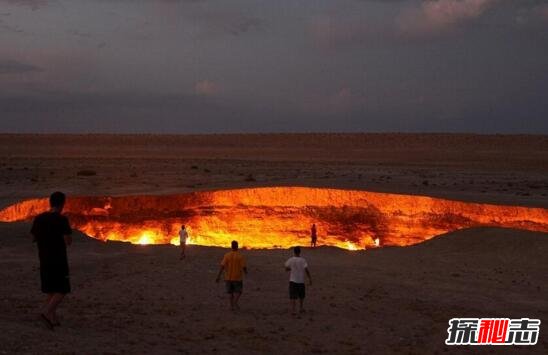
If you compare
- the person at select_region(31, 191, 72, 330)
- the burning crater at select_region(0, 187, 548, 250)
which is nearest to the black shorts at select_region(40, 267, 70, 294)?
the person at select_region(31, 191, 72, 330)

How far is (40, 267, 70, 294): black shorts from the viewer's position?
898 cm

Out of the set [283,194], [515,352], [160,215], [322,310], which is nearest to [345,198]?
[283,194]

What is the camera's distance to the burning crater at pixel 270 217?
26484 millimetres

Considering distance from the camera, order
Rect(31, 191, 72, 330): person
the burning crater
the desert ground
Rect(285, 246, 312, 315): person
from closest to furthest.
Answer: Rect(31, 191, 72, 330): person < the desert ground < Rect(285, 246, 312, 315): person < the burning crater

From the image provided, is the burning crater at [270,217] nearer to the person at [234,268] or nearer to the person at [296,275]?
the person at [296,275]

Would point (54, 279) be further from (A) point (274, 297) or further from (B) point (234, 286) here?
(A) point (274, 297)

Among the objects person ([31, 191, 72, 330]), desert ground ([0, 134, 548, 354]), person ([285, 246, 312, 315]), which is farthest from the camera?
person ([285, 246, 312, 315])

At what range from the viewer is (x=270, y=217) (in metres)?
28.4

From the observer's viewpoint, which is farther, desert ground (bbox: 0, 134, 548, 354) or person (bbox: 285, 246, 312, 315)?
person (bbox: 285, 246, 312, 315)

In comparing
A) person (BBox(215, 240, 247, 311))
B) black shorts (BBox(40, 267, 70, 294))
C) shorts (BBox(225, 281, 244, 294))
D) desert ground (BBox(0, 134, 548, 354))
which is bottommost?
desert ground (BBox(0, 134, 548, 354))

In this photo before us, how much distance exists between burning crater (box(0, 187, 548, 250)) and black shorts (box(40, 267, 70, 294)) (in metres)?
17.7

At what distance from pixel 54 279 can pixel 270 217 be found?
64.2ft

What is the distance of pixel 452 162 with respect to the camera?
75.4 meters

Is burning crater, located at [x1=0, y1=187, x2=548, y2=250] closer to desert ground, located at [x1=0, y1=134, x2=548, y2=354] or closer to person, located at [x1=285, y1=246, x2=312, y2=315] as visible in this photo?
desert ground, located at [x1=0, y1=134, x2=548, y2=354]
